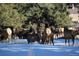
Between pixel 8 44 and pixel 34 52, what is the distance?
0.76ft

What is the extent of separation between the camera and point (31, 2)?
611cm

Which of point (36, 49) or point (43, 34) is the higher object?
point (43, 34)

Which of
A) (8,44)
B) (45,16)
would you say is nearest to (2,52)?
(8,44)

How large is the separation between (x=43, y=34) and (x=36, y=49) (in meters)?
0.14

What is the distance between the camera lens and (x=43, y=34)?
6.14 m

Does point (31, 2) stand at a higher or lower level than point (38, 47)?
higher

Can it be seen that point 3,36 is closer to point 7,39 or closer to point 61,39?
point 7,39

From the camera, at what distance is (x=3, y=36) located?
6.14 metres

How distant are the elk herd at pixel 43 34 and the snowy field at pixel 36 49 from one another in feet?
0.12

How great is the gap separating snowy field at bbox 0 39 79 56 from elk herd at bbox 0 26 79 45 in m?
0.04

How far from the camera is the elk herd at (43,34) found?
Answer: 6121 mm

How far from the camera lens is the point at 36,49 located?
611cm

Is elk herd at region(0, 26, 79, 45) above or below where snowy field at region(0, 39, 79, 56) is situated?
above

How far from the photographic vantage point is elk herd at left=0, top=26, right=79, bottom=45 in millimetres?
6121
